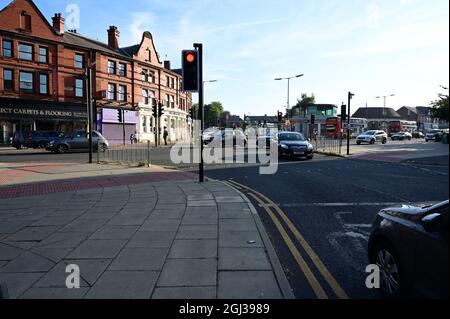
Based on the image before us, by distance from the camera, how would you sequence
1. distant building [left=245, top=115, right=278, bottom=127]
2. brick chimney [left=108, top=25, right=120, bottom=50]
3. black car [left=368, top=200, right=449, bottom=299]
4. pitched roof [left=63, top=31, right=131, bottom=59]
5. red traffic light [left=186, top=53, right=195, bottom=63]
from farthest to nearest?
distant building [left=245, top=115, right=278, bottom=127] < brick chimney [left=108, top=25, right=120, bottom=50] < pitched roof [left=63, top=31, right=131, bottom=59] < red traffic light [left=186, top=53, right=195, bottom=63] < black car [left=368, top=200, right=449, bottom=299]

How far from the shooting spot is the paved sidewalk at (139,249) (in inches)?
158

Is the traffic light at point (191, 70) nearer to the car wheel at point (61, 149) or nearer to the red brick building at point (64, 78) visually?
the car wheel at point (61, 149)

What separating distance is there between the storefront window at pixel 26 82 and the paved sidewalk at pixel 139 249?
29.9 meters

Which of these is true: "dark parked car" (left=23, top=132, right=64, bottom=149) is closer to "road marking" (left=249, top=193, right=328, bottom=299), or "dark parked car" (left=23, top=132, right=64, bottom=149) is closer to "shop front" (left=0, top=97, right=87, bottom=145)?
"shop front" (left=0, top=97, right=87, bottom=145)

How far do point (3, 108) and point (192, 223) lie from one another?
1292 inches

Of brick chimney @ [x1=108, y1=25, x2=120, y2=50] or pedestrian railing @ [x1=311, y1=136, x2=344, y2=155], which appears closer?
pedestrian railing @ [x1=311, y1=136, x2=344, y2=155]

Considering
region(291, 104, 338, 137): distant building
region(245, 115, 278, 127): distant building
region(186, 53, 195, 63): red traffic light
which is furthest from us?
region(245, 115, 278, 127): distant building

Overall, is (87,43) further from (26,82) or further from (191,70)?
(191,70)

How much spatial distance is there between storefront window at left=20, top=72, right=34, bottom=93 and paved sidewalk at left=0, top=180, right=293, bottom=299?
29856 millimetres

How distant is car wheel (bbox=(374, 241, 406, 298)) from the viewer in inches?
138

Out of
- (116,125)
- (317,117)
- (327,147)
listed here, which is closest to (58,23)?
(116,125)

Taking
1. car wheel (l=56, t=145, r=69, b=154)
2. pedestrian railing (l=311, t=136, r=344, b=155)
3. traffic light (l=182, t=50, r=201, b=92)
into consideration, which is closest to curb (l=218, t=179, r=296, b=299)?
traffic light (l=182, t=50, r=201, b=92)

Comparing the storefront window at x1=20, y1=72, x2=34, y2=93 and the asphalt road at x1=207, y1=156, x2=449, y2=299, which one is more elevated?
the storefront window at x1=20, y1=72, x2=34, y2=93
